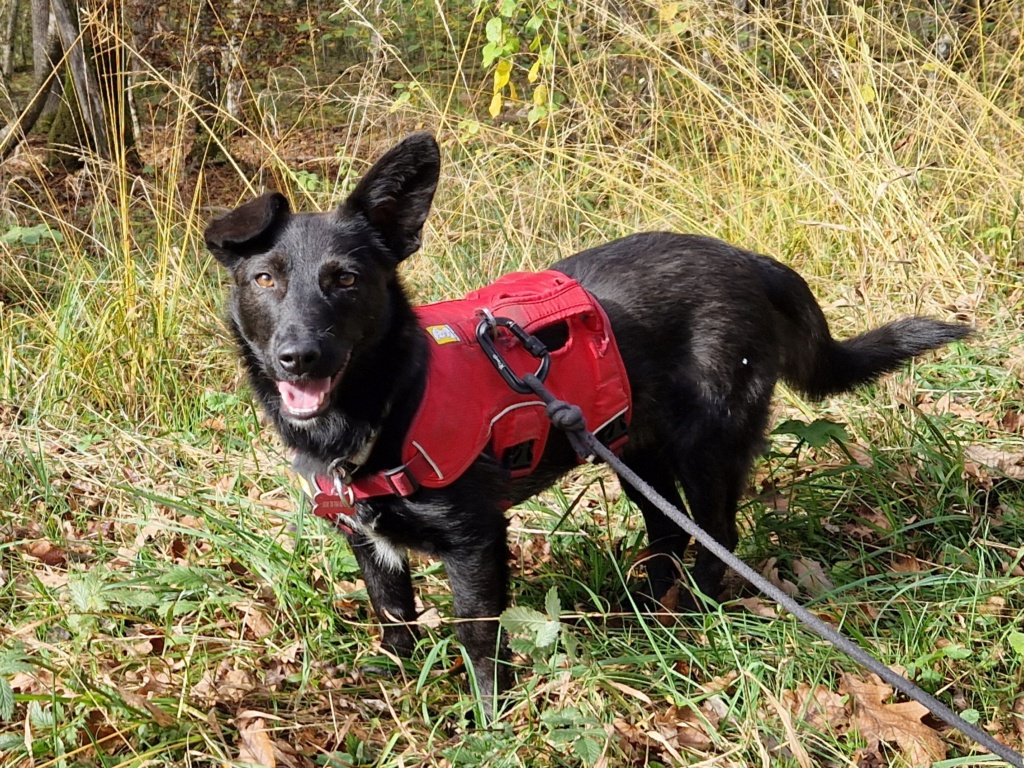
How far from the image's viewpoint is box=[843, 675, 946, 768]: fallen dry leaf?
2.18 m

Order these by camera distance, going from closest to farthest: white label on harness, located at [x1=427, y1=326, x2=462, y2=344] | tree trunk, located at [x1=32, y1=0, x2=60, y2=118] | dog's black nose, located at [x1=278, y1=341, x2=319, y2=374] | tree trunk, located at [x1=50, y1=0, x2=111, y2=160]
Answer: dog's black nose, located at [x1=278, y1=341, x2=319, y2=374], white label on harness, located at [x1=427, y1=326, x2=462, y2=344], tree trunk, located at [x1=50, y1=0, x2=111, y2=160], tree trunk, located at [x1=32, y1=0, x2=60, y2=118]

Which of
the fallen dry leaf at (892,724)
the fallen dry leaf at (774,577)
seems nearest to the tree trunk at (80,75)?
the fallen dry leaf at (774,577)

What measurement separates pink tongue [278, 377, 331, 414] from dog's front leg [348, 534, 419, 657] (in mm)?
485

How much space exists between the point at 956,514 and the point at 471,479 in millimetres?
1731

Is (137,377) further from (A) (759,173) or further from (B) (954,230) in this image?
(B) (954,230)

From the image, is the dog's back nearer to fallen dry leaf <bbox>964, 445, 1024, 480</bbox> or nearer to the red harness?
the red harness

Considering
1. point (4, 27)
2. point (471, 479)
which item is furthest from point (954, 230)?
point (4, 27)

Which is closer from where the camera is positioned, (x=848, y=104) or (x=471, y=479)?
(x=471, y=479)

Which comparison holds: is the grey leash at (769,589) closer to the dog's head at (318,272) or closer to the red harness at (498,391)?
the red harness at (498,391)

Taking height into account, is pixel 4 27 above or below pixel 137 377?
above

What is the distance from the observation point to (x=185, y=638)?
2.49 m

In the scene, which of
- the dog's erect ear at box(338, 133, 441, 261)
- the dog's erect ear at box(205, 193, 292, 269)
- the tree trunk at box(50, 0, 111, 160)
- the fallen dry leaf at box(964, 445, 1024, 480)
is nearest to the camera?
the dog's erect ear at box(205, 193, 292, 269)

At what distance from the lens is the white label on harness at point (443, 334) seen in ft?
8.05

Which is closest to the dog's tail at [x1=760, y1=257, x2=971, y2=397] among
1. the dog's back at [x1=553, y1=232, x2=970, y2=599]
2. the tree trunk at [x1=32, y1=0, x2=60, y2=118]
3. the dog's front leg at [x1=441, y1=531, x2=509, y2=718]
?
Answer: the dog's back at [x1=553, y1=232, x2=970, y2=599]
